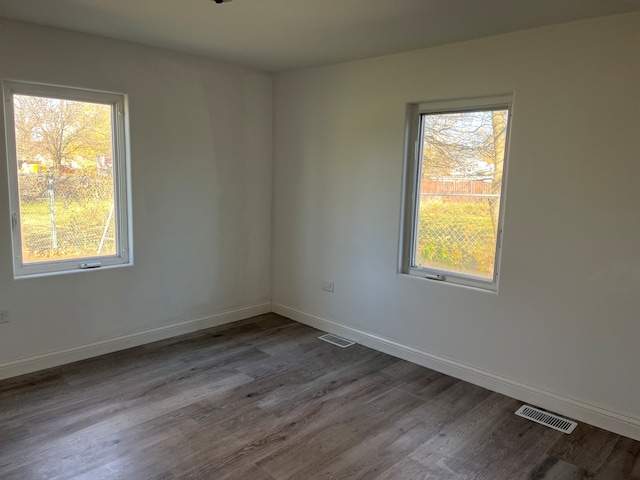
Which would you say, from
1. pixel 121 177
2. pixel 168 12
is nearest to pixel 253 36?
pixel 168 12

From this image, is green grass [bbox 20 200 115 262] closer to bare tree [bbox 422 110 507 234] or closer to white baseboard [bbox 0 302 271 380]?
white baseboard [bbox 0 302 271 380]

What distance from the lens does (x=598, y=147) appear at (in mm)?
2631

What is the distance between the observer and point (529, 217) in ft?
9.61

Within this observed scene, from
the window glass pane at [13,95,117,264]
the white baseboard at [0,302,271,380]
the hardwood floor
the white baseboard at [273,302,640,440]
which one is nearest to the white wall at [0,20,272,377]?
the white baseboard at [0,302,271,380]

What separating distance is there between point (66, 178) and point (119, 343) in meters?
1.40

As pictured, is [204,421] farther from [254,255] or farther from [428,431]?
[254,255]

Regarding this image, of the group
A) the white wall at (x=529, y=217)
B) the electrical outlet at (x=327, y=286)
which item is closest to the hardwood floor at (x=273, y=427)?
the white wall at (x=529, y=217)

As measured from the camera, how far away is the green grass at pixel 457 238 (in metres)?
3.24

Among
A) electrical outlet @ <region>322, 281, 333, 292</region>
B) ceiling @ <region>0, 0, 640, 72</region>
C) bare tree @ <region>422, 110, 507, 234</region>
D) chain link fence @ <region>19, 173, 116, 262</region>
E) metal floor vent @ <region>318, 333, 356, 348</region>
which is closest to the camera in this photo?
ceiling @ <region>0, 0, 640, 72</region>

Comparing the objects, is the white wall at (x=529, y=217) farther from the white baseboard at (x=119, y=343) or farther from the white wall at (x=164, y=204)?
the white baseboard at (x=119, y=343)

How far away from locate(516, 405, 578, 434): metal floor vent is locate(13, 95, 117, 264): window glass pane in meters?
3.34

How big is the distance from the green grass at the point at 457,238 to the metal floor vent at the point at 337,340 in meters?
1.01

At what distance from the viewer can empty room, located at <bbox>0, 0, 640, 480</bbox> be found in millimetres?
2531

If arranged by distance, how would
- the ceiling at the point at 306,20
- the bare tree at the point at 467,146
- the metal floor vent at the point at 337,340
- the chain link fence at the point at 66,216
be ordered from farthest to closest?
the metal floor vent at the point at 337,340 → the chain link fence at the point at 66,216 → the bare tree at the point at 467,146 → the ceiling at the point at 306,20
